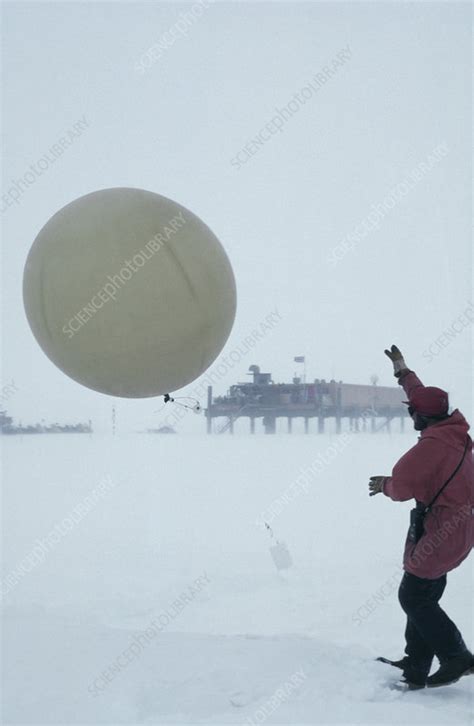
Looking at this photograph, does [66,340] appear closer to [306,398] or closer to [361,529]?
[361,529]

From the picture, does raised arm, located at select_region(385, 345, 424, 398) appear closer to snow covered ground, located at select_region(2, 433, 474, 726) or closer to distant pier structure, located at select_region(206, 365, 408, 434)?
snow covered ground, located at select_region(2, 433, 474, 726)

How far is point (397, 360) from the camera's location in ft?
13.4

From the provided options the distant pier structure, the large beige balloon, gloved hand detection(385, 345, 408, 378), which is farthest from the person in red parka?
the distant pier structure

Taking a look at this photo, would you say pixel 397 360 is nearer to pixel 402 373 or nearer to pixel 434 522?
pixel 402 373

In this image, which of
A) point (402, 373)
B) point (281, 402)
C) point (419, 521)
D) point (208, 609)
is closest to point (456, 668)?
point (419, 521)

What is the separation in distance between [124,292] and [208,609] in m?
3.53

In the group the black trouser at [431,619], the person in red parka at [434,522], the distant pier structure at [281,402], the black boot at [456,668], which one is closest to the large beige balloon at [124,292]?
the person in red parka at [434,522]

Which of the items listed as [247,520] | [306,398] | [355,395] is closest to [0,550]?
[247,520]

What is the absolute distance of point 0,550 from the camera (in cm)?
778

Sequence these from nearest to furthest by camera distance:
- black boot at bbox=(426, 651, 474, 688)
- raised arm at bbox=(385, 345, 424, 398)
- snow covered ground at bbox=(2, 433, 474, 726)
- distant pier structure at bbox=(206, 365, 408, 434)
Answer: snow covered ground at bbox=(2, 433, 474, 726) < black boot at bbox=(426, 651, 474, 688) < raised arm at bbox=(385, 345, 424, 398) < distant pier structure at bbox=(206, 365, 408, 434)

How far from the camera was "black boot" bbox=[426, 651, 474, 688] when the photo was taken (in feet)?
11.5

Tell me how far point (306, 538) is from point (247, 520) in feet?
4.50

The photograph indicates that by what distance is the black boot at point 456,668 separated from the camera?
3514 mm

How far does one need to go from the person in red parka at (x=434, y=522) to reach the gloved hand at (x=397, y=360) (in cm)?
32
